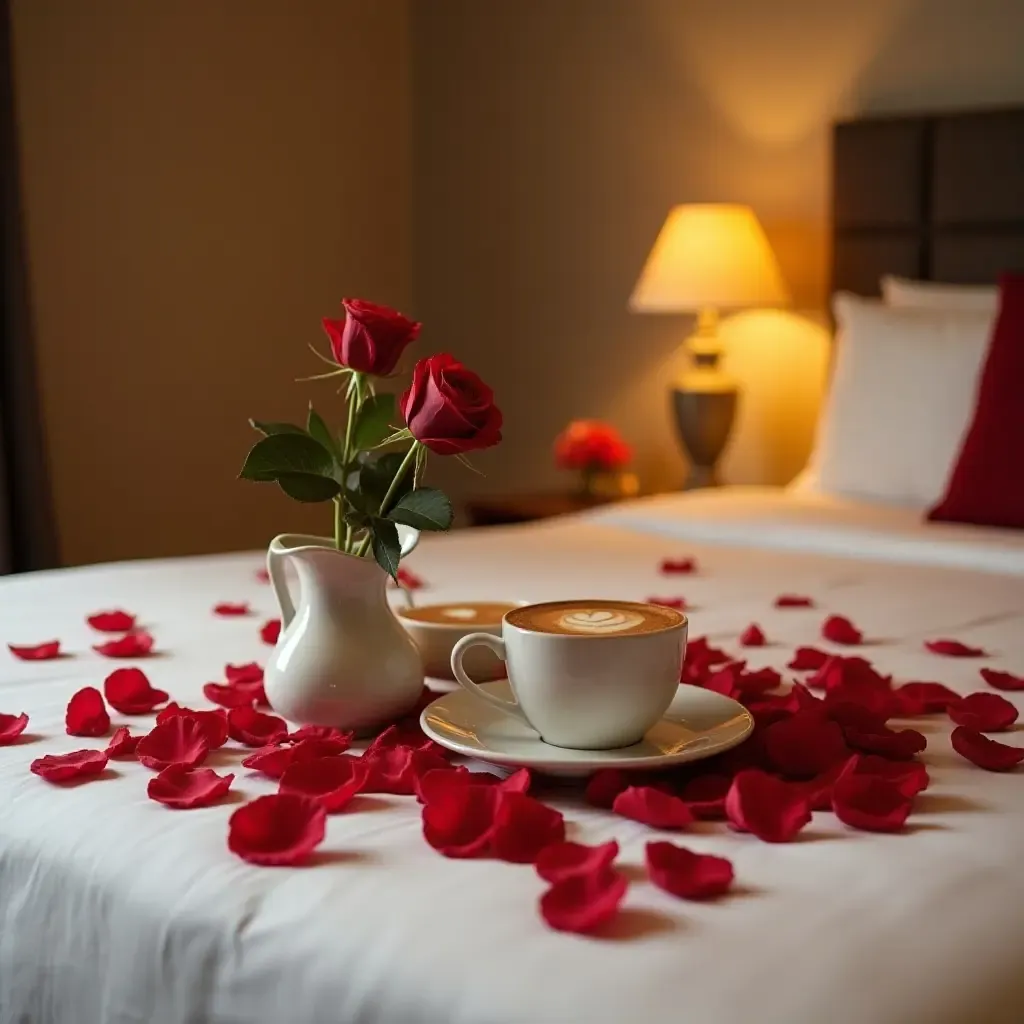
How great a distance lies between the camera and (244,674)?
154 centimetres

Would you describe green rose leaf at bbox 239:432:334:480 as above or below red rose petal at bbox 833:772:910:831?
above

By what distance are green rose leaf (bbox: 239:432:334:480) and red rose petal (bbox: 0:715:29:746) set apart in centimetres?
33

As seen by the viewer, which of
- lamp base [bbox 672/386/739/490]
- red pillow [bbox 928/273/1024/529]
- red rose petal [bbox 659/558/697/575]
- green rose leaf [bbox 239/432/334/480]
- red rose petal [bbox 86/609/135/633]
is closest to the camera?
green rose leaf [bbox 239/432/334/480]

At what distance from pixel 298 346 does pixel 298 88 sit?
76 centimetres

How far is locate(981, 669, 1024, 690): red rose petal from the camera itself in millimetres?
1556

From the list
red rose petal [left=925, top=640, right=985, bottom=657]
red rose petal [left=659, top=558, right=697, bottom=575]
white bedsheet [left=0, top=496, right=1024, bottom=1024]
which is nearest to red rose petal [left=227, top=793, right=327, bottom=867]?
white bedsheet [left=0, top=496, right=1024, bottom=1024]

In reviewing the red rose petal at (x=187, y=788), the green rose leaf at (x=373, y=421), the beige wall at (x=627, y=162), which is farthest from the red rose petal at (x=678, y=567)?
the beige wall at (x=627, y=162)

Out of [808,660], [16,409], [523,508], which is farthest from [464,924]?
[16,409]

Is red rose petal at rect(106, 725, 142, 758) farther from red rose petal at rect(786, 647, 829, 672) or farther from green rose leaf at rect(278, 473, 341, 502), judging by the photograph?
red rose petal at rect(786, 647, 829, 672)

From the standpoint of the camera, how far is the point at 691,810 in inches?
43.6

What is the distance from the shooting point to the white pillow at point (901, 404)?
2.90 m

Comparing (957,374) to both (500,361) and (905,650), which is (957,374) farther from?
(500,361)

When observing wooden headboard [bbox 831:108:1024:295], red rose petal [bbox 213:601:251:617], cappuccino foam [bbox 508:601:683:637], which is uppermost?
wooden headboard [bbox 831:108:1024:295]

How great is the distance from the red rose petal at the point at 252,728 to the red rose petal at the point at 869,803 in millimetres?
506
